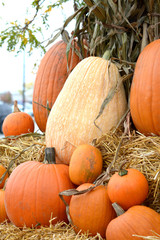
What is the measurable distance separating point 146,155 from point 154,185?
16 centimetres

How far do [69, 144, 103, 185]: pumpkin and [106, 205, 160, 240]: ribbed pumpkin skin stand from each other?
1.11 ft

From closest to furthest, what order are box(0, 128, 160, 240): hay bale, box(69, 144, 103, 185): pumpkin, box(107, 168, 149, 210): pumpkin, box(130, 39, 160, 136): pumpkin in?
box(107, 168, 149, 210): pumpkin, box(0, 128, 160, 240): hay bale, box(69, 144, 103, 185): pumpkin, box(130, 39, 160, 136): pumpkin

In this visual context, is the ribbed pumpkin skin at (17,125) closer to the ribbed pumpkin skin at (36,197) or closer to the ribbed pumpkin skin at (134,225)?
the ribbed pumpkin skin at (36,197)

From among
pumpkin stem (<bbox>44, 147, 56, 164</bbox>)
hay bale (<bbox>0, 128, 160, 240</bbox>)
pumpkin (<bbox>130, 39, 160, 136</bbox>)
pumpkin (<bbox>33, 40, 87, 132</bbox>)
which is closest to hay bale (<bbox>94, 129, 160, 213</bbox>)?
hay bale (<bbox>0, 128, 160, 240</bbox>)

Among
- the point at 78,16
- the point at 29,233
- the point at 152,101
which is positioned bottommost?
the point at 29,233

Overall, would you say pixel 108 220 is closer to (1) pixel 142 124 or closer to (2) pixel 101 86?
(1) pixel 142 124

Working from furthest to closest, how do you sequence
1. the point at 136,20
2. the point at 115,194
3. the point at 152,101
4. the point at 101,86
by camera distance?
1. the point at 136,20
2. the point at 101,86
3. the point at 152,101
4. the point at 115,194

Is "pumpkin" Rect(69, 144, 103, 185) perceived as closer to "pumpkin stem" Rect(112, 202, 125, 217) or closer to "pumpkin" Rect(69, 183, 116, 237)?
"pumpkin" Rect(69, 183, 116, 237)

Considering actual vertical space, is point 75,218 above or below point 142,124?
below

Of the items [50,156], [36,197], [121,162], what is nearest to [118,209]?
[121,162]

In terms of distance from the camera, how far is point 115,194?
129 centimetres

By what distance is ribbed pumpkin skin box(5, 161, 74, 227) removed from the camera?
5.07 ft

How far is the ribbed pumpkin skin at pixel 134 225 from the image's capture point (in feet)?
3.84

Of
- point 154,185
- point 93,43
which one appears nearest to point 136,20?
point 93,43
